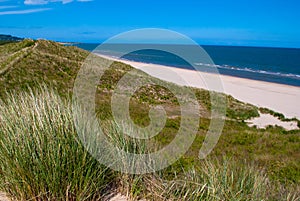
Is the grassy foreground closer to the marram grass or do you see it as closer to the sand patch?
the marram grass

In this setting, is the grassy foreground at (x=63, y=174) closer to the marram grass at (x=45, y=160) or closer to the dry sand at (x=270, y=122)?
the marram grass at (x=45, y=160)

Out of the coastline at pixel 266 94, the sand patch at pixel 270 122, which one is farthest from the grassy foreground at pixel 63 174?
the coastline at pixel 266 94

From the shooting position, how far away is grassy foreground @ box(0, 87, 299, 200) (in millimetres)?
3855

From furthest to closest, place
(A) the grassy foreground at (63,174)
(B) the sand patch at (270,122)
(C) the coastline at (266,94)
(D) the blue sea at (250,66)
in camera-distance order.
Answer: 1. (D) the blue sea at (250,66)
2. (C) the coastline at (266,94)
3. (B) the sand patch at (270,122)
4. (A) the grassy foreground at (63,174)

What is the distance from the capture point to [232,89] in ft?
123

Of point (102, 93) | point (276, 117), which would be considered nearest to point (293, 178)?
point (102, 93)

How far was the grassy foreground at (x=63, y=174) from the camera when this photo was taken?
3.86 m

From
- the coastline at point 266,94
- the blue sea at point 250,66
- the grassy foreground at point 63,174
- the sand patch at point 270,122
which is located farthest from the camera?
the blue sea at point 250,66

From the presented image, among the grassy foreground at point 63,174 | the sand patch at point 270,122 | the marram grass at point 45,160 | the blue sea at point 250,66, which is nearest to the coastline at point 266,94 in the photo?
the sand patch at point 270,122

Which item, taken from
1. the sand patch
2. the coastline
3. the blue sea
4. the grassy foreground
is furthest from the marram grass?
the coastline

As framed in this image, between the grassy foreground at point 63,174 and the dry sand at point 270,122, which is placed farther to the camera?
the dry sand at point 270,122

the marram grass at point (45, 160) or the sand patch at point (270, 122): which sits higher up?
the marram grass at point (45, 160)

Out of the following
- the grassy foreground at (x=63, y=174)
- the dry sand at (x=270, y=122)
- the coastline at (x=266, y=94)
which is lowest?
the dry sand at (x=270, y=122)

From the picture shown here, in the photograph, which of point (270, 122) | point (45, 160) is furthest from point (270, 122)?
point (45, 160)
